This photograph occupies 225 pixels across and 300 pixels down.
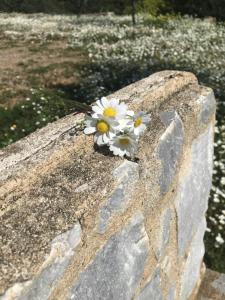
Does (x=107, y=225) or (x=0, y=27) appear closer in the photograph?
(x=107, y=225)

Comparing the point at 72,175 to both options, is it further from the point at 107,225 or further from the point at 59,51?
the point at 59,51

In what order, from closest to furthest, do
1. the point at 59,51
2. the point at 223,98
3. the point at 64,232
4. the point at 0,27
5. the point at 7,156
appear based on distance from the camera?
Result: the point at 64,232 → the point at 7,156 → the point at 223,98 → the point at 59,51 → the point at 0,27

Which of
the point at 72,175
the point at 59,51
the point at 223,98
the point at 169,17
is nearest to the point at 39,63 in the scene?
the point at 59,51

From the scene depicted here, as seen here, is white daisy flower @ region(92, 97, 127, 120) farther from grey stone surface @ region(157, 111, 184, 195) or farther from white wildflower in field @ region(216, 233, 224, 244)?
white wildflower in field @ region(216, 233, 224, 244)

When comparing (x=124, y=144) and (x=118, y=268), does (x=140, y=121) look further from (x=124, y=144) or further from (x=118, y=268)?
(x=118, y=268)

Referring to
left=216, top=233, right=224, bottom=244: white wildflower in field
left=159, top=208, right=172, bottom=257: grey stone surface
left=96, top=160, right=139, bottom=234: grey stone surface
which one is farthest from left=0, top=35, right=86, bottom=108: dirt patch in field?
left=96, top=160, right=139, bottom=234: grey stone surface

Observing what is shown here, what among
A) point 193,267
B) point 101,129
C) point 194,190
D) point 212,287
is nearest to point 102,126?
point 101,129
